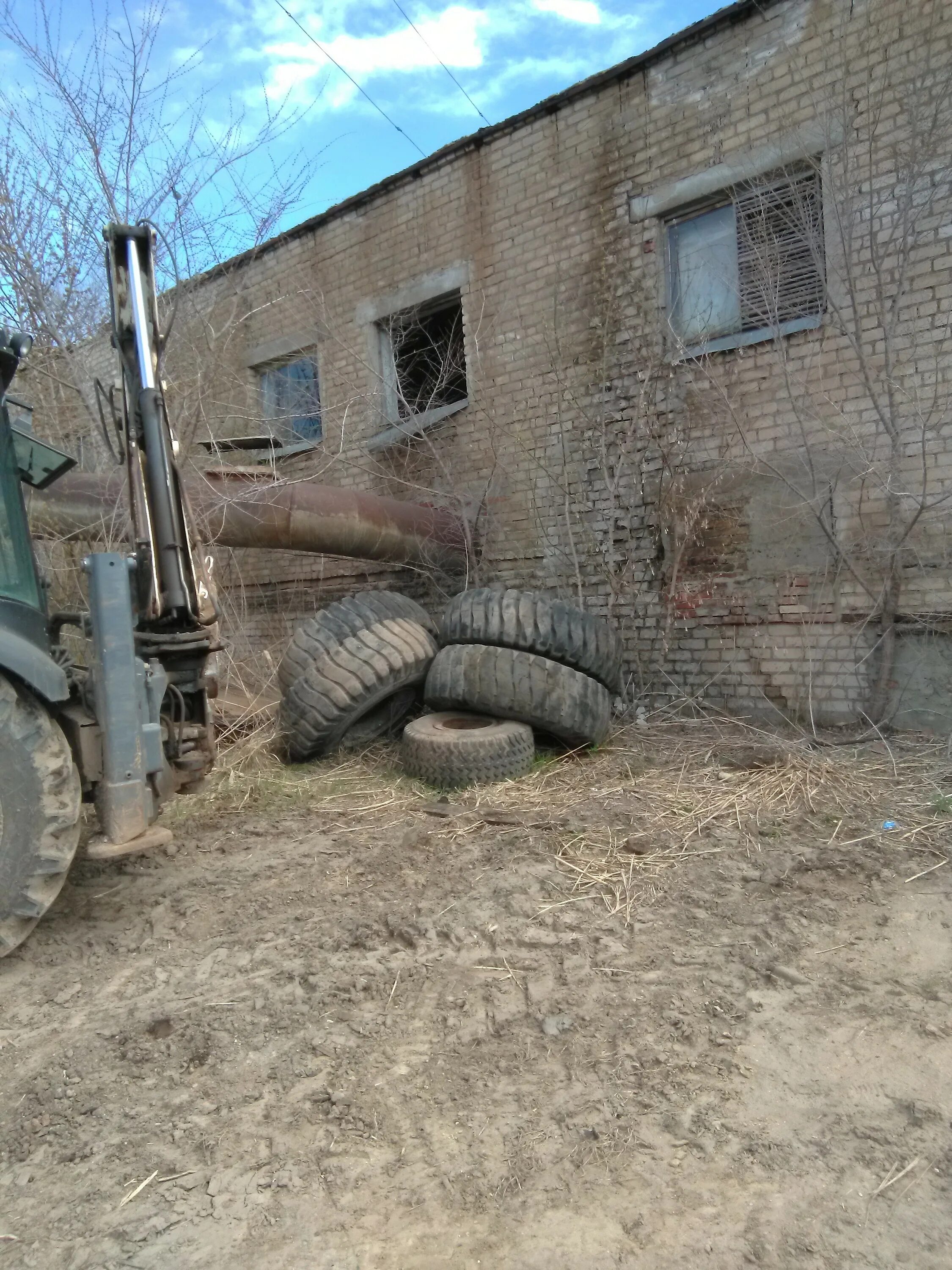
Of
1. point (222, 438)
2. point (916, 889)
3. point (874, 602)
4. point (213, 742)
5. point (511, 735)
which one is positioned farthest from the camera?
point (222, 438)

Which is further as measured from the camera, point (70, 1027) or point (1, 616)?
point (1, 616)

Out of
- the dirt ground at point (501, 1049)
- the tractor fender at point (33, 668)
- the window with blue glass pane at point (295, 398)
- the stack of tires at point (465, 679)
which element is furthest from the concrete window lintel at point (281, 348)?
the tractor fender at point (33, 668)

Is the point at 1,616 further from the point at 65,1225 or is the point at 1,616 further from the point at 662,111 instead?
the point at 662,111

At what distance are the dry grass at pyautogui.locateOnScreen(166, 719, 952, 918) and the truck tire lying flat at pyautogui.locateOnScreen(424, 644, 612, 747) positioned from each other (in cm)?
28

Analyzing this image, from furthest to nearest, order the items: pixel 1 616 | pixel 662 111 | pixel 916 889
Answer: pixel 662 111
pixel 916 889
pixel 1 616

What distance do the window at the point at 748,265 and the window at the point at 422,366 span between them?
233cm

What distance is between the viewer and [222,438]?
7902mm

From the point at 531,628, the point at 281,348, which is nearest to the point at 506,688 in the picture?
the point at 531,628

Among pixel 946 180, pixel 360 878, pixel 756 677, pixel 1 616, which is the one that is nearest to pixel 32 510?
pixel 1 616

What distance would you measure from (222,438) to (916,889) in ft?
22.9

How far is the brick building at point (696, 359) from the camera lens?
556cm

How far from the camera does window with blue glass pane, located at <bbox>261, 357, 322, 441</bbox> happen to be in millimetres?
9562

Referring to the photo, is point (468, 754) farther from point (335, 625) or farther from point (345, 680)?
point (335, 625)

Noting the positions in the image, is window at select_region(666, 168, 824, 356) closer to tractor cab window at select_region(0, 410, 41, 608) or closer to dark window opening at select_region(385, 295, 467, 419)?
dark window opening at select_region(385, 295, 467, 419)
